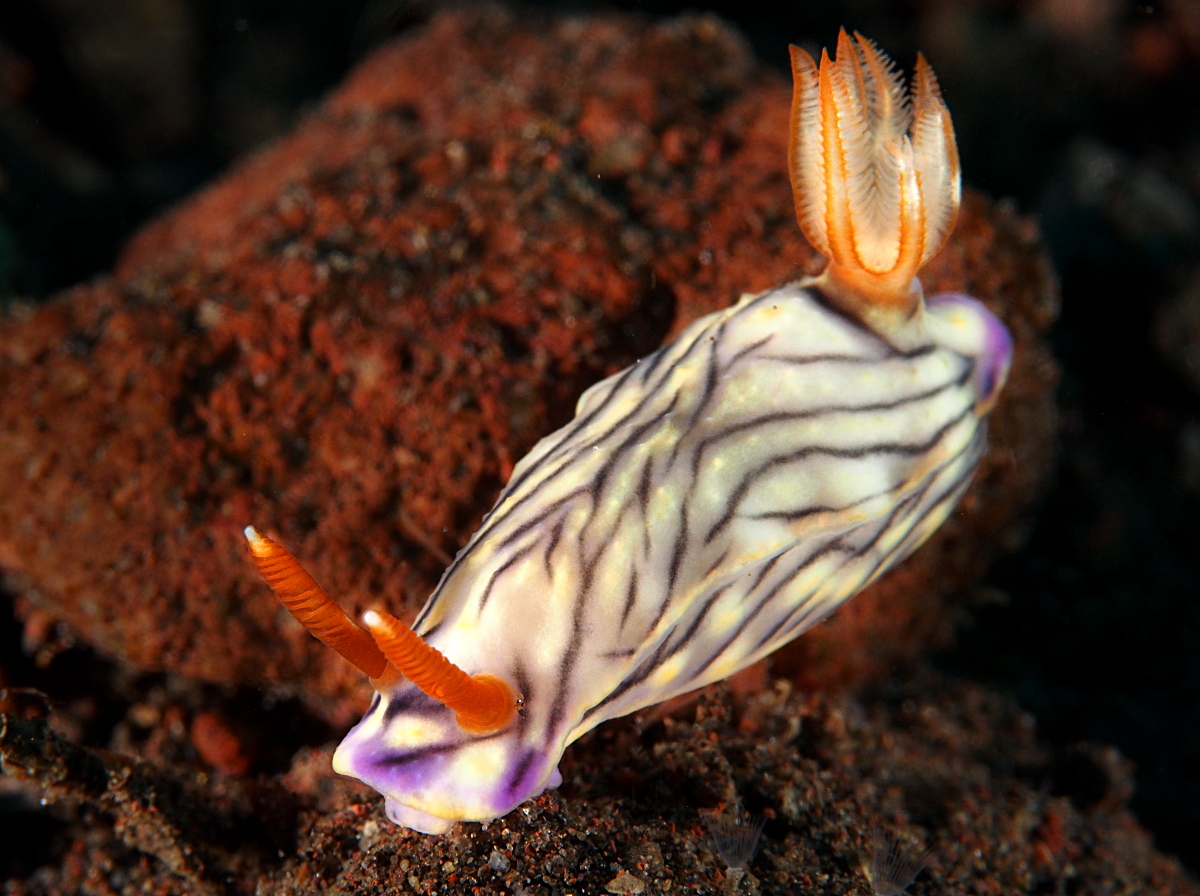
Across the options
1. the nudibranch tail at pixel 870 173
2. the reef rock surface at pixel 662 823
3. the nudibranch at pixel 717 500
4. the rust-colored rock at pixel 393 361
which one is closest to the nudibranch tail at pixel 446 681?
the nudibranch at pixel 717 500

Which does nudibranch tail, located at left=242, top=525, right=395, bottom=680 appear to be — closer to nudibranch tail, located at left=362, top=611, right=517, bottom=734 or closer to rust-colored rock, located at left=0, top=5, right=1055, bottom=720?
nudibranch tail, located at left=362, top=611, right=517, bottom=734

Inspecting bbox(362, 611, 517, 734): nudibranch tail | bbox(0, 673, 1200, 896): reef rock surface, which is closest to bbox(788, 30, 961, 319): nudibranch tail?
bbox(0, 673, 1200, 896): reef rock surface

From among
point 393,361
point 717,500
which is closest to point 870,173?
point 717,500

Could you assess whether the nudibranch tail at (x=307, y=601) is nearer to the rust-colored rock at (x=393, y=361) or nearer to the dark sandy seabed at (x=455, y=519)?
the dark sandy seabed at (x=455, y=519)

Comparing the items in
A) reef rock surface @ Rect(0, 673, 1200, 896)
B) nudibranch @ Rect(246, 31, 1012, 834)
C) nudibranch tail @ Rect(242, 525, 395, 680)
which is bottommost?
reef rock surface @ Rect(0, 673, 1200, 896)

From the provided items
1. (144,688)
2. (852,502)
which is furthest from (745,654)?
(144,688)

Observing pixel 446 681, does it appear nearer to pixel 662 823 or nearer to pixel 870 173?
pixel 662 823

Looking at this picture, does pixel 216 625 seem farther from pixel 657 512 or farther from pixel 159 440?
pixel 657 512
